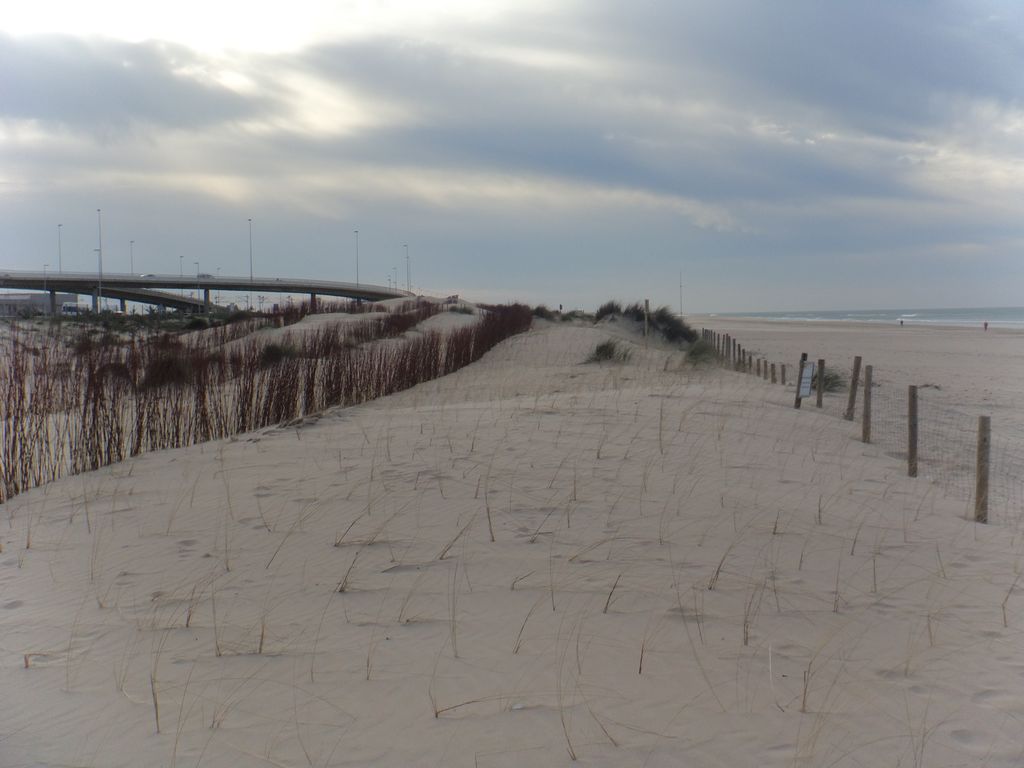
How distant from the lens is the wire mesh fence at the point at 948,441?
7.48 m

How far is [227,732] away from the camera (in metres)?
2.91

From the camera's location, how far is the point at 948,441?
10750 mm

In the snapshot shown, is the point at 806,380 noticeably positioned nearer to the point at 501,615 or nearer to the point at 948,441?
the point at 948,441

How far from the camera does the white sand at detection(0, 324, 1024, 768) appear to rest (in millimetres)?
2926

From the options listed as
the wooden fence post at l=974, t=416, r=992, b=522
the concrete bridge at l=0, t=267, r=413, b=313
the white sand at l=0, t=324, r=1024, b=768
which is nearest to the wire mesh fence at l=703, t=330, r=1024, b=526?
the wooden fence post at l=974, t=416, r=992, b=522

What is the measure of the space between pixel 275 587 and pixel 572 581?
169 centimetres

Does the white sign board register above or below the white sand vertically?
above

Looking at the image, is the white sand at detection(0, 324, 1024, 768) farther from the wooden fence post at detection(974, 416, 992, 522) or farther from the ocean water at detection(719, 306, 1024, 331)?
the ocean water at detection(719, 306, 1024, 331)

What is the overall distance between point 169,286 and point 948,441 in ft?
193

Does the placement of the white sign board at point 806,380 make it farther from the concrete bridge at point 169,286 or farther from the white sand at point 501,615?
the concrete bridge at point 169,286

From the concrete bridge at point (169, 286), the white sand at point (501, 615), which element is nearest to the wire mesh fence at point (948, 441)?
the white sand at point (501, 615)

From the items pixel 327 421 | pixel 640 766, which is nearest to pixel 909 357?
pixel 327 421

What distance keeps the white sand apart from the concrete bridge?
48300 mm

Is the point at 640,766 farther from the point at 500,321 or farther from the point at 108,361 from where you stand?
the point at 500,321
